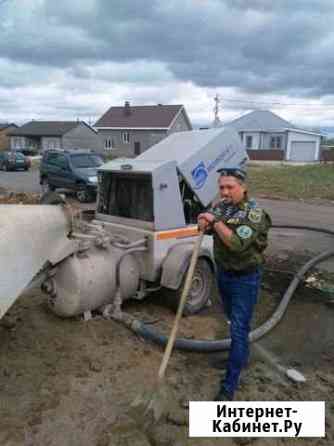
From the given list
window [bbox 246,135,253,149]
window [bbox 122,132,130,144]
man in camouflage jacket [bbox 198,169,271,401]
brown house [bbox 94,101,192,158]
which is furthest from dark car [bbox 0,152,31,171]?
man in camouflage jacket [bbox 198,169,271,401]

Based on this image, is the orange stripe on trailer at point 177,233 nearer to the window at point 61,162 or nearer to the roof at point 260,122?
the window at point 61,162

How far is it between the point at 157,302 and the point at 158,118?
4094 cm

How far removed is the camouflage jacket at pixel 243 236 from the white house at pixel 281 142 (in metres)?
41.0

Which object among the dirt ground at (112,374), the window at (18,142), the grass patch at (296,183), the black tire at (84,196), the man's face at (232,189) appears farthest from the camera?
the window at (18,142)

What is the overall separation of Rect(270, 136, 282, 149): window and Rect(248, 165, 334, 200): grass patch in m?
16.8

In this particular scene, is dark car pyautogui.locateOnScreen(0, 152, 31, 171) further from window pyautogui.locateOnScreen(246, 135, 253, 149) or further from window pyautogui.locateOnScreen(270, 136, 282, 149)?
window pyautogui.locateOnScreen(270, 136, 282, 149)

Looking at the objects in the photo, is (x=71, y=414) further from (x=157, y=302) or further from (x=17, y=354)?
(x=157, y=302)

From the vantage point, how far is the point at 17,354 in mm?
4113

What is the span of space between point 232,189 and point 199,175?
199 cm

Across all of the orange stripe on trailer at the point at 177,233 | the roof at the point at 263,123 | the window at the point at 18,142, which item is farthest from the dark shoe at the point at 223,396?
the window at the point at 18,142

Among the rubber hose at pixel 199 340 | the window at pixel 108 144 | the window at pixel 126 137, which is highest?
the window at pixel 126 137

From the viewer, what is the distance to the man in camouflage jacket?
11.0 ft

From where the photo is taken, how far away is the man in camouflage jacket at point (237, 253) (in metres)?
3.35

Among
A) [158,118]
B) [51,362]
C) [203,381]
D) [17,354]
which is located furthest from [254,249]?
[158,118]
